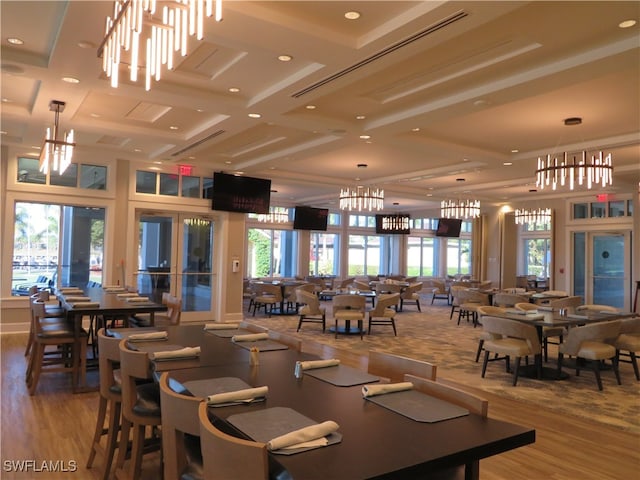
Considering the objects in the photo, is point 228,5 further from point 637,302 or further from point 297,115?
point 637,302

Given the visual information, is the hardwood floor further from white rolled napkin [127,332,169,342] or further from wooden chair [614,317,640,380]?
wooden chair [614,317,640,380]

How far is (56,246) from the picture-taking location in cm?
898

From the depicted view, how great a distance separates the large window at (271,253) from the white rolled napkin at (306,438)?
49.3ft

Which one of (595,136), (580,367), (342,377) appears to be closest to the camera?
(342,377)

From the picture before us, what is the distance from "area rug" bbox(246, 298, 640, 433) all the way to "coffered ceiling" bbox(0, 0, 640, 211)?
3393 mm

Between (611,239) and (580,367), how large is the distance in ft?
25.3

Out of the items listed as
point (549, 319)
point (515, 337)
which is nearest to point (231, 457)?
point (515, 337)

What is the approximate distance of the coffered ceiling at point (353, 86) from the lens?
3.74 meters

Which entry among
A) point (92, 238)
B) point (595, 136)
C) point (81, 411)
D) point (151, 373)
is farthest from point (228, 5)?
point (92, 238)

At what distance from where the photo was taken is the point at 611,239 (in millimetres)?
12852

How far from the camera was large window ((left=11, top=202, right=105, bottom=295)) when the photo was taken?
862 cm

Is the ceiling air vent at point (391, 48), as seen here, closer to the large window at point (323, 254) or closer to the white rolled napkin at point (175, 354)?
the white rolled napkin at point (175, 354)

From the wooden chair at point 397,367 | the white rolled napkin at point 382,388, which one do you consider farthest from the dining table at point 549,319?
the white rolled napkin at point 382,388

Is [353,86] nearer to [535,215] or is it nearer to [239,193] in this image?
[239,193]
